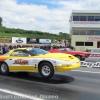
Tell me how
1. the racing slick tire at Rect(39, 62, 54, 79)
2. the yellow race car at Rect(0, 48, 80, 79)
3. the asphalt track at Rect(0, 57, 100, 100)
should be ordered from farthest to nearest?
the racing slick tire at Rect(39, 62, 54, 79) → the yellow race car at Rect(0, 48, 80, 79) → the asphalt track at Rect(0, 57, 100, 100)

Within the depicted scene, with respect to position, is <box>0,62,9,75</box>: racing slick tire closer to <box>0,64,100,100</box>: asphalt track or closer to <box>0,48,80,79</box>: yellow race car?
<box>0,48,80,79</box>: yellow race car

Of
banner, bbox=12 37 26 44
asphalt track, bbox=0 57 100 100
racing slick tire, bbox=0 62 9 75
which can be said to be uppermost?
banner, bbox=12 37 26 44

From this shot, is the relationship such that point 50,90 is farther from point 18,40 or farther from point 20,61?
point 18,40

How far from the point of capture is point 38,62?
29.8 feet

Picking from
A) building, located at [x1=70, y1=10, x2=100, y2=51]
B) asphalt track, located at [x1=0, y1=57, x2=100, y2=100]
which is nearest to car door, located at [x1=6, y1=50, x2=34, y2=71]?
asphalt track, located at [x1=0, y1=57, x2=100, y2=100]

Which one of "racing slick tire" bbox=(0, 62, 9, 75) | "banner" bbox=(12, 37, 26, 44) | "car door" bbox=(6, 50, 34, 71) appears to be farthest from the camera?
"banner" bbox=(12, 37, 26, 44)

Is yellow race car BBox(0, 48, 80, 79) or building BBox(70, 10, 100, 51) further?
building BBox(70, 10, 100, 51)

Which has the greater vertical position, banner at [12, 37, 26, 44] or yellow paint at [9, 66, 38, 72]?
banner at [12, 37, 26, 44]

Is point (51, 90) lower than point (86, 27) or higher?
lower

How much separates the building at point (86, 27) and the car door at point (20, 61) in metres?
34.8

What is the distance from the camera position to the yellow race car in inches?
340

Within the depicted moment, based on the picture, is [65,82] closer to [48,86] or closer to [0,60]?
[48,86]

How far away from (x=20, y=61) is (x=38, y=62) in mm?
1042

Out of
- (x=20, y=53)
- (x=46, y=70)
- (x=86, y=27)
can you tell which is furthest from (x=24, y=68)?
(x=86, y=27)
